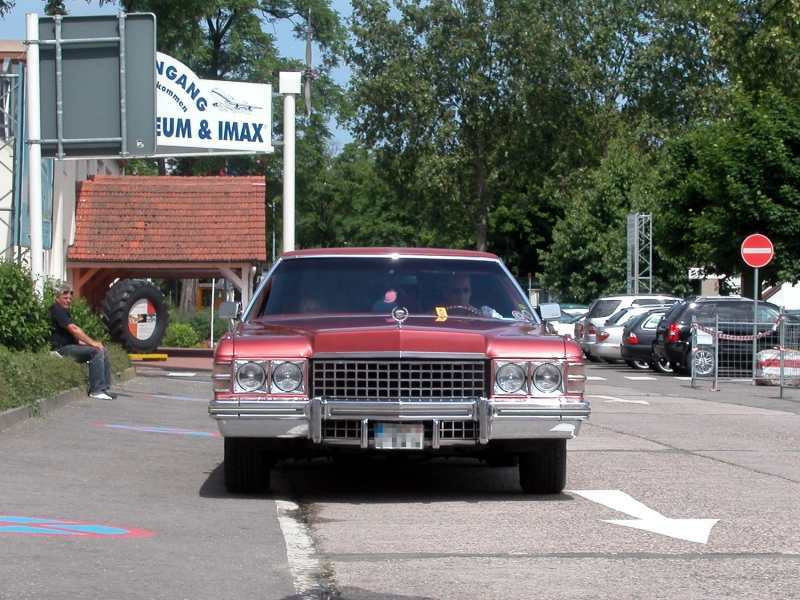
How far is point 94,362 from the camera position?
1925cm

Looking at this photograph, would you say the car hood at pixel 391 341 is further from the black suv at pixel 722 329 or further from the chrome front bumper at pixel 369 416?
the black suv at pixel 722 329

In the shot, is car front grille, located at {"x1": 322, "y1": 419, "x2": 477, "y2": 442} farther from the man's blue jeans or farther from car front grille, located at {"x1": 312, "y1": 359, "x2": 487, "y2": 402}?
the man's blue jeans

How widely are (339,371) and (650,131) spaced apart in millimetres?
62172

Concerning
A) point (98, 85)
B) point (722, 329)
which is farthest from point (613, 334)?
point (98, 85)

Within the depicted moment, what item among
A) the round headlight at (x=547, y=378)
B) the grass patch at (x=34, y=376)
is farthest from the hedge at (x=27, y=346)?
the round headlight at (x=547, y=378)

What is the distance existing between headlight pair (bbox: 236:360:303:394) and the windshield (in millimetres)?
1179

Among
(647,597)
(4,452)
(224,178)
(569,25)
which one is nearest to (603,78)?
(569,25)

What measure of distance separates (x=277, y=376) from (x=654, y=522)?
2.57 metres

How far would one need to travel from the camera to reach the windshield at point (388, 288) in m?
11.3

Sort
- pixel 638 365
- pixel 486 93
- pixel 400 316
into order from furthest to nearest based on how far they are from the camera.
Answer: pixel 486 93 < pixel 638 365 < pixel 400 316

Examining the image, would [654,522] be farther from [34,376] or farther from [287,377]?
[34,376]

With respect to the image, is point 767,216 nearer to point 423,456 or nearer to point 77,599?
point 423,456

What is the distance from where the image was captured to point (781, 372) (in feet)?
85.4

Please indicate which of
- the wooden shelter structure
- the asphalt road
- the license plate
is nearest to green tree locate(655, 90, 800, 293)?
the wooden shelter structure
